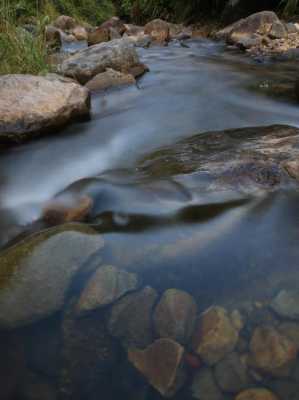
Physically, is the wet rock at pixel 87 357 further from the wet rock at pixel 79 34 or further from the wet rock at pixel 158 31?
the wet rock at pixel 79 34

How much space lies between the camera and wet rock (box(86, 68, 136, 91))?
18.4ft

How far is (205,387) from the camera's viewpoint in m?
1.53

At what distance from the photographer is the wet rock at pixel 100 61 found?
5922 mm

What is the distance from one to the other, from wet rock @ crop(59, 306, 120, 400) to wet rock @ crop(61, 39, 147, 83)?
186 inches

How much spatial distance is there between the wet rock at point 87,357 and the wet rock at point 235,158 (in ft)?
3.93

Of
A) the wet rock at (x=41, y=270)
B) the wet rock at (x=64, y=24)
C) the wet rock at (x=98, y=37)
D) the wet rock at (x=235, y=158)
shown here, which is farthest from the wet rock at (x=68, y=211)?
the wet rock at (x=64, y=24)

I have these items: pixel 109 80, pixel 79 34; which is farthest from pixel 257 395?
pixel 79 34

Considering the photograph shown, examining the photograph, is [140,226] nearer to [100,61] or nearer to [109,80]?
[109,80]

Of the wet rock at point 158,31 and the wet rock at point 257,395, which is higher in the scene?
the wet rock at point 158,31

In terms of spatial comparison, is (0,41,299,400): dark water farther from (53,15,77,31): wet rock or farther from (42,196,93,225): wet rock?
(53,15,77,31): wet rock

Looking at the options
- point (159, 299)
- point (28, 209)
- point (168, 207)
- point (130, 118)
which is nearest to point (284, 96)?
point (130, 118)

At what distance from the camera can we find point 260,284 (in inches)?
75.0

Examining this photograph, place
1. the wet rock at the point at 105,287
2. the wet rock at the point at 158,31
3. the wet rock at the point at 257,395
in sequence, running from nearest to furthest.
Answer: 1. the wet rock at the point at 257,395
2. the wet rock at the point at 105,287
3. the wet rock at the point at 158,31

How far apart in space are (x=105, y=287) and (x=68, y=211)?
0.81m
